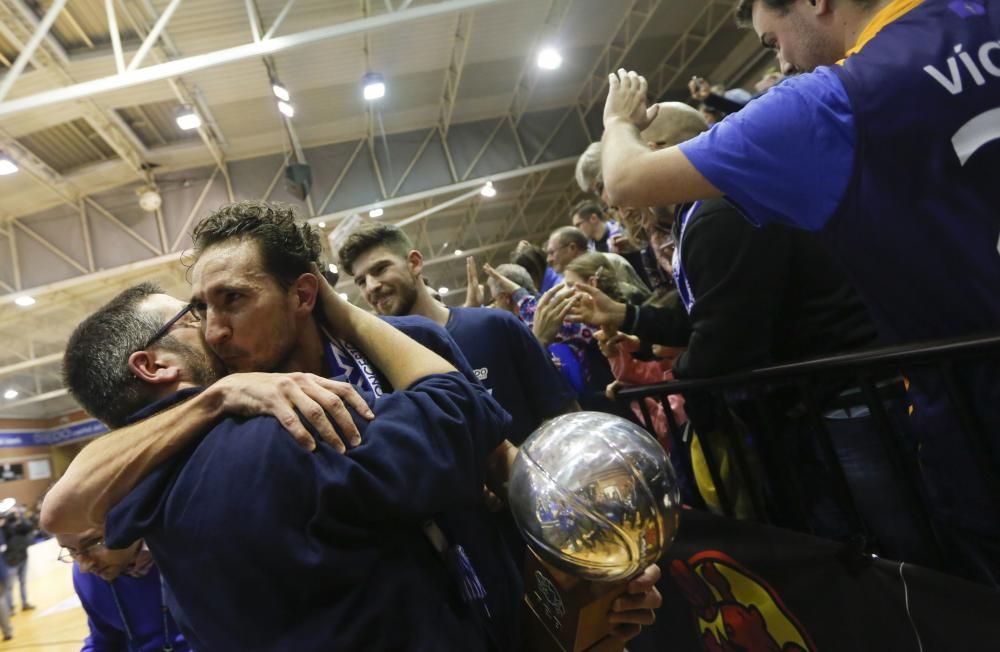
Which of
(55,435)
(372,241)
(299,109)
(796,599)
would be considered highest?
(299,109)

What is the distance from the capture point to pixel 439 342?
160cm

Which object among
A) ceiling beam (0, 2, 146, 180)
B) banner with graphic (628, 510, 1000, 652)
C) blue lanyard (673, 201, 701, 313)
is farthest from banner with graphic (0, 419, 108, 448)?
blue lanyard (673, 201, 701, 313)

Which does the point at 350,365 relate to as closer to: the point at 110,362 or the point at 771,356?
the point at 110,362

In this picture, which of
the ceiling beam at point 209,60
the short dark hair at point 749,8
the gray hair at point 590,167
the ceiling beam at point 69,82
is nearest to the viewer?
the short dark hair at point 749,8

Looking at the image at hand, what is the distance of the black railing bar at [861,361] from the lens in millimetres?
1155

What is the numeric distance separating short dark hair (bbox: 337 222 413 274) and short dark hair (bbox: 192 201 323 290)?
141 centimetres

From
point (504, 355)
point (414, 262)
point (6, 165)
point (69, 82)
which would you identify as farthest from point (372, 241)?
point (6, 165)

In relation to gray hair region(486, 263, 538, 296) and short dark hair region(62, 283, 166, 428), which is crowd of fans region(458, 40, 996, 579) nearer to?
short dark hair region(62, 283, 166, 428)

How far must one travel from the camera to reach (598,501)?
0.95 m

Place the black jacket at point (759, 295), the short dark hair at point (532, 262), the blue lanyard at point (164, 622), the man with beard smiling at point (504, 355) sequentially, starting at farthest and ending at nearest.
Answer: the short dark hair at point (532, 262) < the man with beard smiling at point (504, 355) < the blue lanyard at point (164, 622) < the black jacket at point (759, 295)

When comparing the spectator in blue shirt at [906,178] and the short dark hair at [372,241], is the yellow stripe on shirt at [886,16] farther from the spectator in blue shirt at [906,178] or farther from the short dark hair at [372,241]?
the short dark hair at [372,241]

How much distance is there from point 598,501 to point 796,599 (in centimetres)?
104

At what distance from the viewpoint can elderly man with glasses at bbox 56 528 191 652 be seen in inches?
90.8

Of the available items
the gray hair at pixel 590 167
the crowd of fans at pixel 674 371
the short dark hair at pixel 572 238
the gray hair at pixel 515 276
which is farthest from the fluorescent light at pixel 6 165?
the gray hair at pixel 590 167
